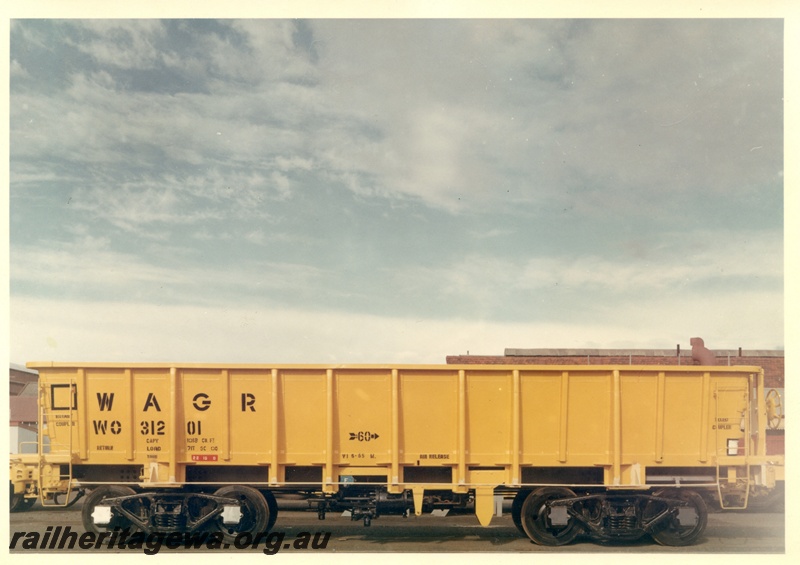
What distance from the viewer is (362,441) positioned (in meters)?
10.5

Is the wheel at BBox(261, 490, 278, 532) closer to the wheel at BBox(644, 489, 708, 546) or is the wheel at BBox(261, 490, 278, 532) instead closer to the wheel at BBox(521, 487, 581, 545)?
the wheel at BBox(521, 487, 581, 545)

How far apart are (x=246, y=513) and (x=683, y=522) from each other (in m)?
7.69

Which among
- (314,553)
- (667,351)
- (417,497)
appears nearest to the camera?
(314,553)

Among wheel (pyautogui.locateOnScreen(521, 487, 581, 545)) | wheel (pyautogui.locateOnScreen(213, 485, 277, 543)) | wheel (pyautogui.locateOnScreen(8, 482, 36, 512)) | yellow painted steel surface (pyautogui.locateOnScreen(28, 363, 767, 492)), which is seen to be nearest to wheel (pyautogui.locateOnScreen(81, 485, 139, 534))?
yellow painted steel surface (pyautogui.locateOnScreen(28, 363, 767, 492))

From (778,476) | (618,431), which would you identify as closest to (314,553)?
(618,431)

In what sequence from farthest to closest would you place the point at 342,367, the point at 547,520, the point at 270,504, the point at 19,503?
the point at 19,503
the point at 270,504
the point at 547,520
the point at 342,367

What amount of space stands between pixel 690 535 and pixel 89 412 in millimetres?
10761

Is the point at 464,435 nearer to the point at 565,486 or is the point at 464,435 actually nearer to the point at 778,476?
the point at 565,486

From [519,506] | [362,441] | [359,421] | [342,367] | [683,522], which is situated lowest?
[683,522]

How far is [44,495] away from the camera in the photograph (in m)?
10.5

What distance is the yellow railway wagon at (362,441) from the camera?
34.4ft

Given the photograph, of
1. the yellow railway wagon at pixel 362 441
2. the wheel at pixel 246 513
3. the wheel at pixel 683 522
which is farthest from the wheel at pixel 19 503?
the wheel at pixel 683 522

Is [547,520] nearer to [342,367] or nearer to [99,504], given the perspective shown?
[342,367]

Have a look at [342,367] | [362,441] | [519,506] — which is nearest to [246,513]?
[362,441]
